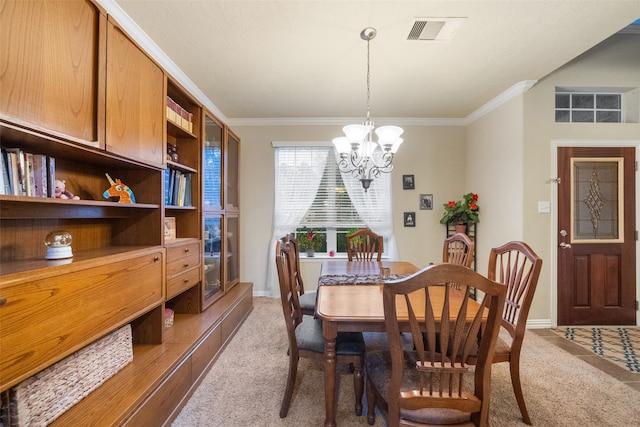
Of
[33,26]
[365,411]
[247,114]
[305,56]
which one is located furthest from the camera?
Result: [247,114]

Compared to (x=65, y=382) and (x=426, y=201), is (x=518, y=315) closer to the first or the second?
(x=65, y=382)

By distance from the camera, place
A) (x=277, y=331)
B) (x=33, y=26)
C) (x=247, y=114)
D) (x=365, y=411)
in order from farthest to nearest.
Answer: (x=247, y=114), (x=277, y=331), (x=365, y=411), (x=33, y=26)

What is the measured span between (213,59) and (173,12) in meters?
0.57

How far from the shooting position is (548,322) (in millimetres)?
2885

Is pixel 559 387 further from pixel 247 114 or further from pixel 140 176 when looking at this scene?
pixel 247 114

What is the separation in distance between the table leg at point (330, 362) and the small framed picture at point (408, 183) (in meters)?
2.92

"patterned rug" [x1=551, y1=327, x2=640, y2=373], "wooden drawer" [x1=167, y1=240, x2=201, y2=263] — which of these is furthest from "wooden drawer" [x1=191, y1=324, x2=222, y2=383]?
"patterned rug" [x1=551, y1=327, x2=640, y2=373]

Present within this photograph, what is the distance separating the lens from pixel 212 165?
2.85 meters

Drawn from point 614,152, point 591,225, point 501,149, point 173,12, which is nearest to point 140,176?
point 173,12

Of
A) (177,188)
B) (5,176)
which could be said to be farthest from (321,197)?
(5,176)

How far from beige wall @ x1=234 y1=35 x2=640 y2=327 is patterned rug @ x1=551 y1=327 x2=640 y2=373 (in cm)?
24

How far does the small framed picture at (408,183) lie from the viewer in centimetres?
387

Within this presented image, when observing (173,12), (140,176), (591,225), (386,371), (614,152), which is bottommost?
(386,371)

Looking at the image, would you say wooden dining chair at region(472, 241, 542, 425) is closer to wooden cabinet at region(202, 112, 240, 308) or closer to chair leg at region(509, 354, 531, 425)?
chair leg at region(509, 354, 531, 425)
